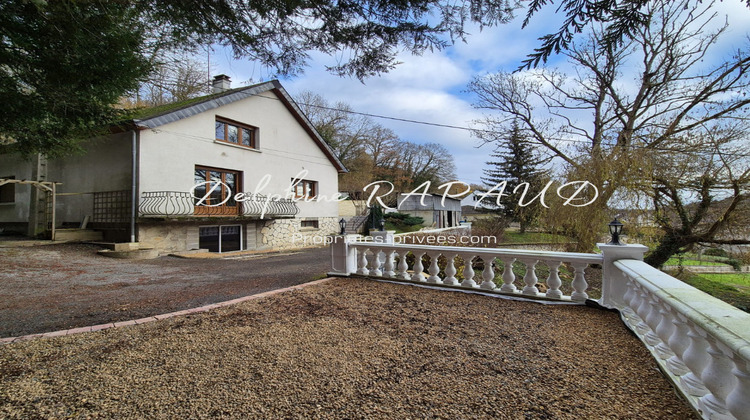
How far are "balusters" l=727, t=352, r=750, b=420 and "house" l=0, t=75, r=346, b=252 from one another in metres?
10.8

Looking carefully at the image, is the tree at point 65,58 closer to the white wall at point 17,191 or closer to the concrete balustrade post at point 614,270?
the concrete balustrade post at point 614,270

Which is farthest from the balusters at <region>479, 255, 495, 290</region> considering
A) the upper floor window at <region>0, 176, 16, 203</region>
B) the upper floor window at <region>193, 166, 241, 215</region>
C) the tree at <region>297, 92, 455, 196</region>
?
the tree at <region>297, 92, 455, 196</region>

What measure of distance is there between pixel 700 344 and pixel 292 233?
542 inches

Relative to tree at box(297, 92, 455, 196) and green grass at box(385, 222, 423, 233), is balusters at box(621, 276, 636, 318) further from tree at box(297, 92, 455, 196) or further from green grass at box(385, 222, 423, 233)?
tree at box(297, 92, 455, 196)

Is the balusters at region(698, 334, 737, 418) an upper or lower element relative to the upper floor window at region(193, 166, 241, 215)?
lower

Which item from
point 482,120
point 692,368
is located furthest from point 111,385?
point 482,120

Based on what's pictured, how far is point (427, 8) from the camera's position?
2.04 meters

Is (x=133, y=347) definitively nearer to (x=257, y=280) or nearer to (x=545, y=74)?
(x=257, y=280)

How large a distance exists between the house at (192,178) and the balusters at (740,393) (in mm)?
10797

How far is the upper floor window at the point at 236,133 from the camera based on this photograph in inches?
465

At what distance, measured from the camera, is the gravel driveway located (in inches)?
136

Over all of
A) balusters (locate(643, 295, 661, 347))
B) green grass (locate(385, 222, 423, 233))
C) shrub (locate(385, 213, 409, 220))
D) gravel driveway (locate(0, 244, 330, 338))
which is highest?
shrub (locate(385, 213, 409, 220))

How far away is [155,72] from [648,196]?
9.77 meters

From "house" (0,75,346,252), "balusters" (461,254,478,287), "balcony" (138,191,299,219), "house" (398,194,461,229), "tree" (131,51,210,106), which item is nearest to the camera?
"tree" (131,51,210,106)
